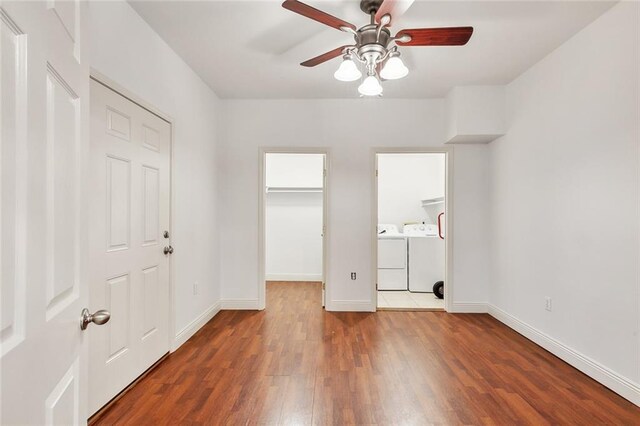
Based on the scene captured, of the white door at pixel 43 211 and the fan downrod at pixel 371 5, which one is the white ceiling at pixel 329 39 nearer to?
the fan downrod at pixel 371 5

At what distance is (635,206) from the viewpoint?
6.59 feet

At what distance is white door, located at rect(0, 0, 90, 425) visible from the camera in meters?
0.50

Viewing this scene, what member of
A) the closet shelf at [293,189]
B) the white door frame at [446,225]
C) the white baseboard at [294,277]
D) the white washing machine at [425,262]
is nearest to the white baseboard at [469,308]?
the white door frame at [446,225]

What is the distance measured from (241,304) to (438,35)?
11.3ft

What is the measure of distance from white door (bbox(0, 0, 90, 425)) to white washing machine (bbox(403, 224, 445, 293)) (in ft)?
14.1

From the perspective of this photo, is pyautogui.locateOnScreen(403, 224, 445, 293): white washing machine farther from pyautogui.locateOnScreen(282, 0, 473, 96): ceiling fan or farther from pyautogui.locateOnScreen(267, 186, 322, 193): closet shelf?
pyautogui.locateOnScreen(282, 0, 473, 96): ceiling fan

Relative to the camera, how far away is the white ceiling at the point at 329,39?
2.18m

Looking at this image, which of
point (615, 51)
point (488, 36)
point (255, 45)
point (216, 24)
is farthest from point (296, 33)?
point (615, 51)

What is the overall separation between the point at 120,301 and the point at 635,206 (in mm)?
3393

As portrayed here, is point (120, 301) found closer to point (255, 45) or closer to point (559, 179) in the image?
point (255, 45)

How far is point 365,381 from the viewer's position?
2.24m

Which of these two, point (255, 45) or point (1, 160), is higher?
point (255, 45)

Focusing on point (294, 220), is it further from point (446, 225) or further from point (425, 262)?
point (446, 225)

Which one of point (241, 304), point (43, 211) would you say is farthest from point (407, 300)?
point (43, 211)
